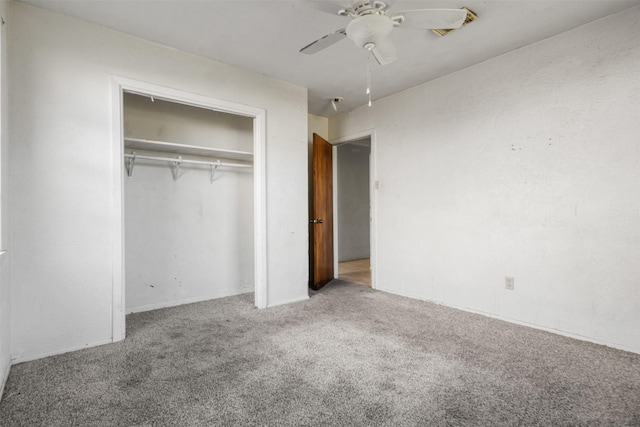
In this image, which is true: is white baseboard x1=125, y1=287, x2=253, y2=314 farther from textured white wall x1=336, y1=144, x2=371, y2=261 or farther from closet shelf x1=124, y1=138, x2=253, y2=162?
textured white wall x1=336, y1=144, x2=371, y2=261

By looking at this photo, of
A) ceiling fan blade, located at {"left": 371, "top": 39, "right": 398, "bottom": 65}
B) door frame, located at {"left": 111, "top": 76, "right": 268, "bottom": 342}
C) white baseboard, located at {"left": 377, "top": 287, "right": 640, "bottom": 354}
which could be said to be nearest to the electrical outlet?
white baseboard, located at {"left": 377, "top": 287, "right": 640, "bottom": 354}

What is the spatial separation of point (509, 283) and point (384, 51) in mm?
2368

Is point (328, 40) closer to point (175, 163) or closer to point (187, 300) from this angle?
point (175, 163)

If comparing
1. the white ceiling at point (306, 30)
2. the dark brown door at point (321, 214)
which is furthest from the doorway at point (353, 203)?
the white ceiling at point (306, 30)

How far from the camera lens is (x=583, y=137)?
2.54 metres

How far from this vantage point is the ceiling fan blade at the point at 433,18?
1.72 meters

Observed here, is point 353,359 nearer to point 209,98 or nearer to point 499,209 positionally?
point 499,209

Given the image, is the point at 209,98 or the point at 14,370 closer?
the point at 14,370

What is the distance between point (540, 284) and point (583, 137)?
1270mm

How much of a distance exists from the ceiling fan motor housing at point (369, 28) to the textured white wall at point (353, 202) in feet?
15.3

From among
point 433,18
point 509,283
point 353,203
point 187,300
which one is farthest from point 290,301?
point 353,203

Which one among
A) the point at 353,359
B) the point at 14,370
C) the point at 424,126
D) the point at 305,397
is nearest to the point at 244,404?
the point at 305,397

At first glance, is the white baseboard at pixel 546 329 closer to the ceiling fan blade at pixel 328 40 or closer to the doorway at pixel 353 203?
the ceiling fan blade at pixel 328 40

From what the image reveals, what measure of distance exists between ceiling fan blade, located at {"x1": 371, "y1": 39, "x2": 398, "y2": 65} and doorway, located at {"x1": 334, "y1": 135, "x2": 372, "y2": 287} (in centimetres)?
422
